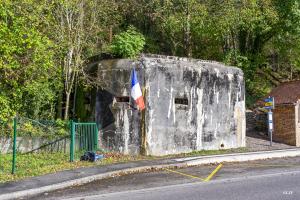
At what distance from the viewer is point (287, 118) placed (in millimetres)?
21547

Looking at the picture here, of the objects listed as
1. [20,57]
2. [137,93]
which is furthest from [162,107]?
[20,57]

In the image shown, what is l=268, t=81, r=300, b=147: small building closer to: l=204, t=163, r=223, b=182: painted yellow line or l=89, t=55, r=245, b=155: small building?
l=89, t=55, r=245, b=155: small building

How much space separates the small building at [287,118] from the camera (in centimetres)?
2122

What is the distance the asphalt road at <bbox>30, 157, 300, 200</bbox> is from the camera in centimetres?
958

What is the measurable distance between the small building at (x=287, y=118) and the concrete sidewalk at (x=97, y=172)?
332 cm

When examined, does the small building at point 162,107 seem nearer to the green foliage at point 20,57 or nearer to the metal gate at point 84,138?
the metal gate at point 84,138

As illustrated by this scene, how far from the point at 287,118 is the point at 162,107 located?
815 cm

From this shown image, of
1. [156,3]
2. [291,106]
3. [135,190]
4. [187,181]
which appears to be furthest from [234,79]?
[135,190]

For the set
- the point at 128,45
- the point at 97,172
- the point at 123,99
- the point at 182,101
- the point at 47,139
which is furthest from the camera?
the point at 182,101

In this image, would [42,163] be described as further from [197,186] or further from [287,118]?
[287,118]

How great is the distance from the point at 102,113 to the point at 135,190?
691 cm

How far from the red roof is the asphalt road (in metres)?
8.45

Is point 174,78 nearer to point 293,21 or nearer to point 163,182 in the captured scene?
point 163,182

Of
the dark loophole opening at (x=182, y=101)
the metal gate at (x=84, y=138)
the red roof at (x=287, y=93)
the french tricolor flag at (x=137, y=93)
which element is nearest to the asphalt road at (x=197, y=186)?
the french tricolor flag at (x=137, y=93)
